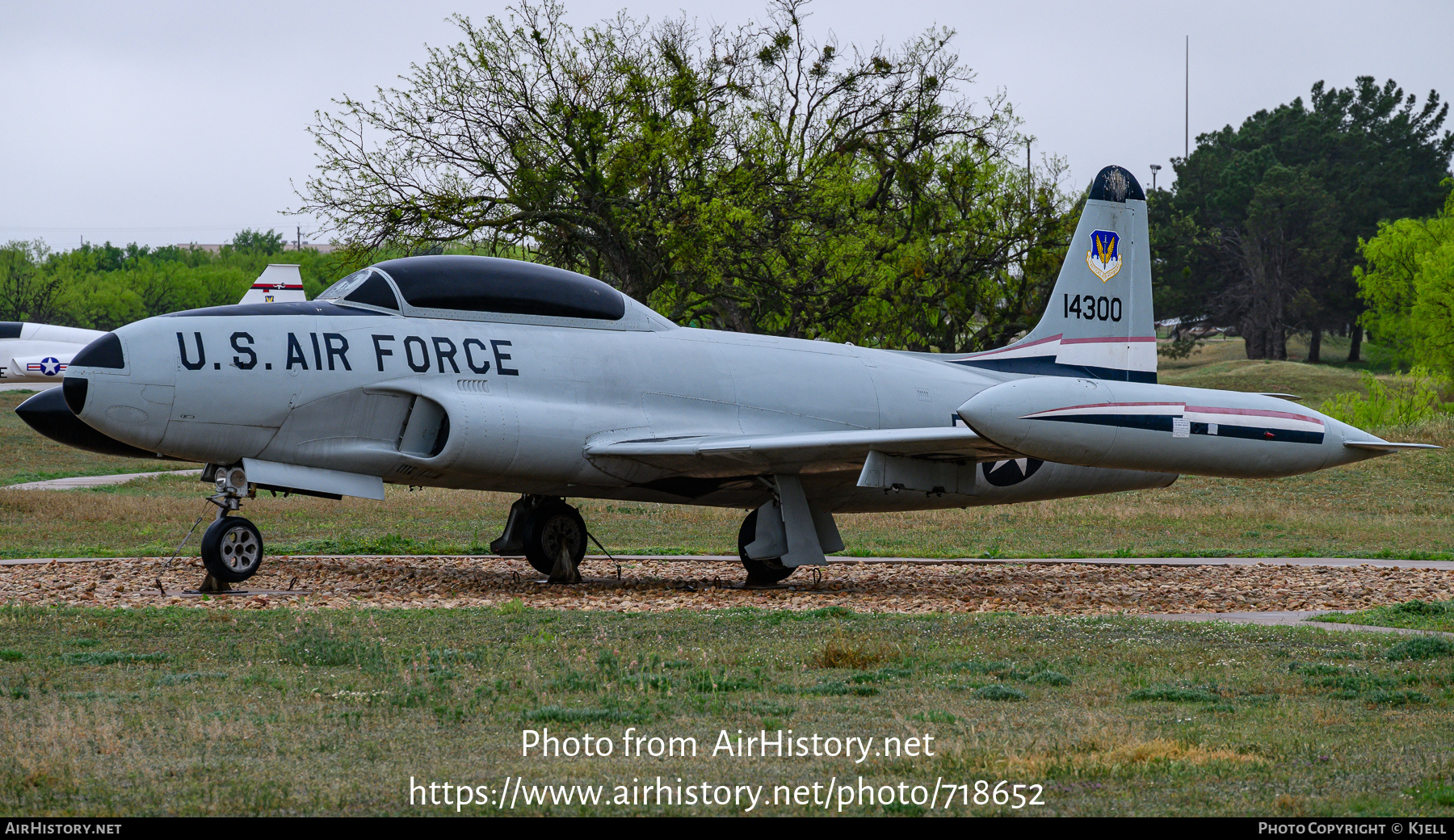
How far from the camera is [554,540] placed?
16906mm

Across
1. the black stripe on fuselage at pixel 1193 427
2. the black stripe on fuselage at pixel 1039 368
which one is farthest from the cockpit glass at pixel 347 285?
the black stripe on fuselage at pixel 1039 368

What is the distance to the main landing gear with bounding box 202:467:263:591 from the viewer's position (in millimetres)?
14055

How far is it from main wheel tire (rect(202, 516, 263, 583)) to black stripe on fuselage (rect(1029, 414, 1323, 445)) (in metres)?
8.35

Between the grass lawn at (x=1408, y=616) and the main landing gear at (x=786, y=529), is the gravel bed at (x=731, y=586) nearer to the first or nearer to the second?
the main landing gear at (x=786, y=529)

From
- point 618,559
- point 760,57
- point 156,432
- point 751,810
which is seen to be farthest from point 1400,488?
point 751,810

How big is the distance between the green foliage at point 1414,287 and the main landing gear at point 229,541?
64.4 meters

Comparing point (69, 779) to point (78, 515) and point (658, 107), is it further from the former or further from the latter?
point (658, 107)

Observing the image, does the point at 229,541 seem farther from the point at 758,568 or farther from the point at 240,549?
the point at 758,568

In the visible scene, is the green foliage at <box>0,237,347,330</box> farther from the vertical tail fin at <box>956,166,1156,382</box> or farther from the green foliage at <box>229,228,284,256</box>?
the vertical tail fin at <box>956,166,1156,382</box>

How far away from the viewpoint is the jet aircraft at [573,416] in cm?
1371

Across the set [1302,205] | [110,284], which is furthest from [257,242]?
[1302,205]

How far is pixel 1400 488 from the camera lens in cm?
3612

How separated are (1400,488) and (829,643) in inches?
1233

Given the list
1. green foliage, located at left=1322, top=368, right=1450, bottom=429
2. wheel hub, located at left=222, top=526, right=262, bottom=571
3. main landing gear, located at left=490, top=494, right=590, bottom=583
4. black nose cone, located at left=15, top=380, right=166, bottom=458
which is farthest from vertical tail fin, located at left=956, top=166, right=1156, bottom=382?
green foliage, located at left=1322, top=368, right=1450, bottom=429
